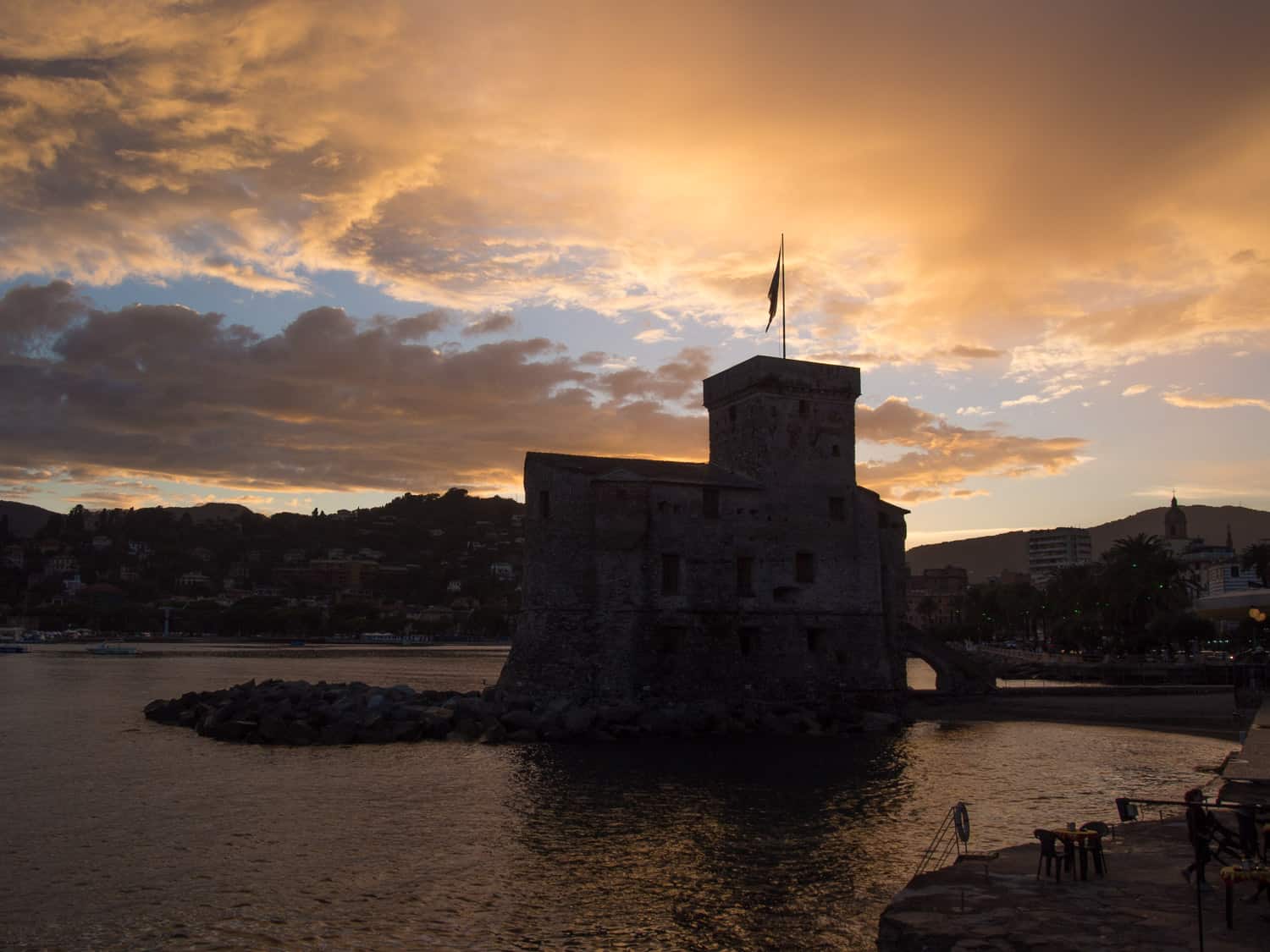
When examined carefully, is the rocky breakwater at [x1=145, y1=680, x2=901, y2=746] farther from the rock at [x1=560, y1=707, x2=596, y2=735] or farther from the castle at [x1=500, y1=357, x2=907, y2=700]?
the castle at [x1=500, y1=357, x2=907, y2=700]

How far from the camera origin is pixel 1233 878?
10828 millimetres

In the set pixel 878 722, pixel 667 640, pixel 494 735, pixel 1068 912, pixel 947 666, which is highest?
pixel 667 640

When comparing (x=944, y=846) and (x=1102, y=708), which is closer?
(x=944, y=846)

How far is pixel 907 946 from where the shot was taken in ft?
38.1

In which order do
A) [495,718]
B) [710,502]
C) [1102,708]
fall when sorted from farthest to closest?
[1102,708] < [710,502] < [495,718]

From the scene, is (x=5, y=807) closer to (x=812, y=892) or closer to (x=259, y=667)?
(x=812, y=892)

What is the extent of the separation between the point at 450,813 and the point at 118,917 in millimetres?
9249

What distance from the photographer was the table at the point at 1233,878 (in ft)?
35.5

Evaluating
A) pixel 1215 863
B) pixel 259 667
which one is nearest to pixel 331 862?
pixel 1215 863

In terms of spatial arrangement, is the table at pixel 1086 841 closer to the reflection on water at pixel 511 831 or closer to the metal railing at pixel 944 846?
the metal railing at pixel 944 846

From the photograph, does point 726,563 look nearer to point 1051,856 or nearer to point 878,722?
point 878,722

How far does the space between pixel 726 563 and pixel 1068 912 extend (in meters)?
33.9

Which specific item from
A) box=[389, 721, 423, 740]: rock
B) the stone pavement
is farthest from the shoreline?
the stone pavement

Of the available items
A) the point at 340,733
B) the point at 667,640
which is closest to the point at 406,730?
the point at 340,733
